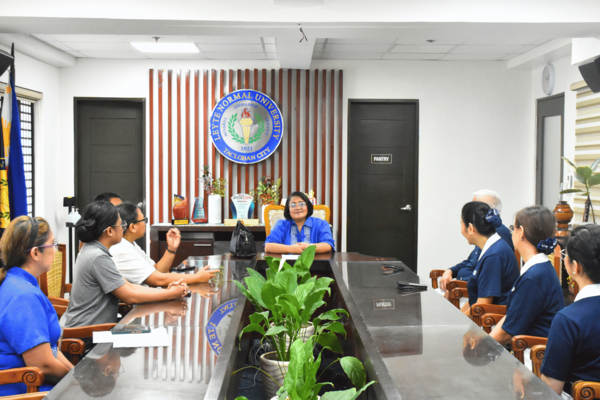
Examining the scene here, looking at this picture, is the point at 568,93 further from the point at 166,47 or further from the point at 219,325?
the point at 219,325

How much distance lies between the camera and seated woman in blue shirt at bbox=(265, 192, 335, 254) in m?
4.55

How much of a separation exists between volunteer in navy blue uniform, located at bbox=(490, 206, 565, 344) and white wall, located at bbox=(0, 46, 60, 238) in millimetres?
5261

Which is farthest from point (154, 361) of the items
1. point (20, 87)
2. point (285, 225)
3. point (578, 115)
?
point (578, 115)

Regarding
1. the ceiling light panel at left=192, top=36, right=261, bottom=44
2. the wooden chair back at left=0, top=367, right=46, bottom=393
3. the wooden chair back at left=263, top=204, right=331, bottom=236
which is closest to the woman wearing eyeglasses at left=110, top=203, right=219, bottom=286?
the wooden chair back at left=0, top=367, right=46, bottom=393

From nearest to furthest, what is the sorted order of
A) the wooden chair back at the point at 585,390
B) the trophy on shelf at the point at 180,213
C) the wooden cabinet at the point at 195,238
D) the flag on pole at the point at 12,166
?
the wooden chair back at the point at 585,390
the flag on pole at the point at 12,166
the wooden cabinet at the point at 195,238
the trophy on shelf at the point at 180,213

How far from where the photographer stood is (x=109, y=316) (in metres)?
2.82

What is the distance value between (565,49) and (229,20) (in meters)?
3.57

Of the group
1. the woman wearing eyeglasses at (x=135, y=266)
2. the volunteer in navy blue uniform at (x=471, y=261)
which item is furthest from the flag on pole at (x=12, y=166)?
the volunteer in navy blue uniform at (x=471, y=261)

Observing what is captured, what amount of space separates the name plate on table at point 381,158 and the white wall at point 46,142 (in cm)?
387

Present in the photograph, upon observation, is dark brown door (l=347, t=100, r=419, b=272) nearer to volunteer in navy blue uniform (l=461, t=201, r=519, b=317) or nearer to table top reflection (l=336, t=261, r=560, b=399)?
volunteer in navy blue uniform (l=461, t=201, r=519, b=317)

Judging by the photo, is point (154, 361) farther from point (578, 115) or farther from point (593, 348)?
point (578, 115)

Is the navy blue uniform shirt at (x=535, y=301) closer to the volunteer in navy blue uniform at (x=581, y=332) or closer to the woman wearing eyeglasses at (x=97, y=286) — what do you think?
the volunteer in navy blue uniform at (x=581, y=332)

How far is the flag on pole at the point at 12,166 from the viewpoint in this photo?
13.8 ft

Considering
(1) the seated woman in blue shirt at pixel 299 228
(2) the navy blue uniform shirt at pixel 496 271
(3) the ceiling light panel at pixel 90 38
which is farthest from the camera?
(3) the ceiling light panel at pixel 90 38
